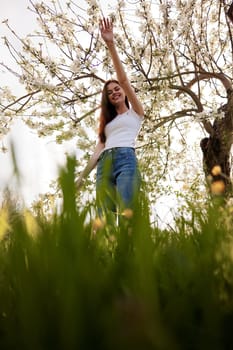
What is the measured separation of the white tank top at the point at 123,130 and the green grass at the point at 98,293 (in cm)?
333

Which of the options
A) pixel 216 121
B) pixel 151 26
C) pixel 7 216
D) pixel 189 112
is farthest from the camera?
pixel 189 112

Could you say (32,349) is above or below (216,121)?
below

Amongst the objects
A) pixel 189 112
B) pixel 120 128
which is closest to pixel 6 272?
pixel 120 128

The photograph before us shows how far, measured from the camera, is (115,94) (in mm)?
4391

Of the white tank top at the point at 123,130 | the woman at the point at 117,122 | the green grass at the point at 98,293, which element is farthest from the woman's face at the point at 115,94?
the green grass at the point at 98,293

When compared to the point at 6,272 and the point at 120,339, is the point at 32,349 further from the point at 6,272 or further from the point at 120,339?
the point at 6,272

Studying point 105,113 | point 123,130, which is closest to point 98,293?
point 123,130

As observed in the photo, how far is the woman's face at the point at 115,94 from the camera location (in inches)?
172

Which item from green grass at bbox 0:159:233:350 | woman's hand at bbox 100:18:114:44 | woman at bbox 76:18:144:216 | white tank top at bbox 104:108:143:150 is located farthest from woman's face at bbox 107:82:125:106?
green grass at bbox 0:159:233:350

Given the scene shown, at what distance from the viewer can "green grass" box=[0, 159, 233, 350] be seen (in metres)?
0.42

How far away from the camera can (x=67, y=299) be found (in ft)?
1.41

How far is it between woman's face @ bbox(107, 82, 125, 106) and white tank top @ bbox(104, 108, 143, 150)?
16 centimetres

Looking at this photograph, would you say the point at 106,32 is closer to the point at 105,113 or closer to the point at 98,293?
the point at 105,113

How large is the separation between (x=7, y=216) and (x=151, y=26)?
26.7ft
